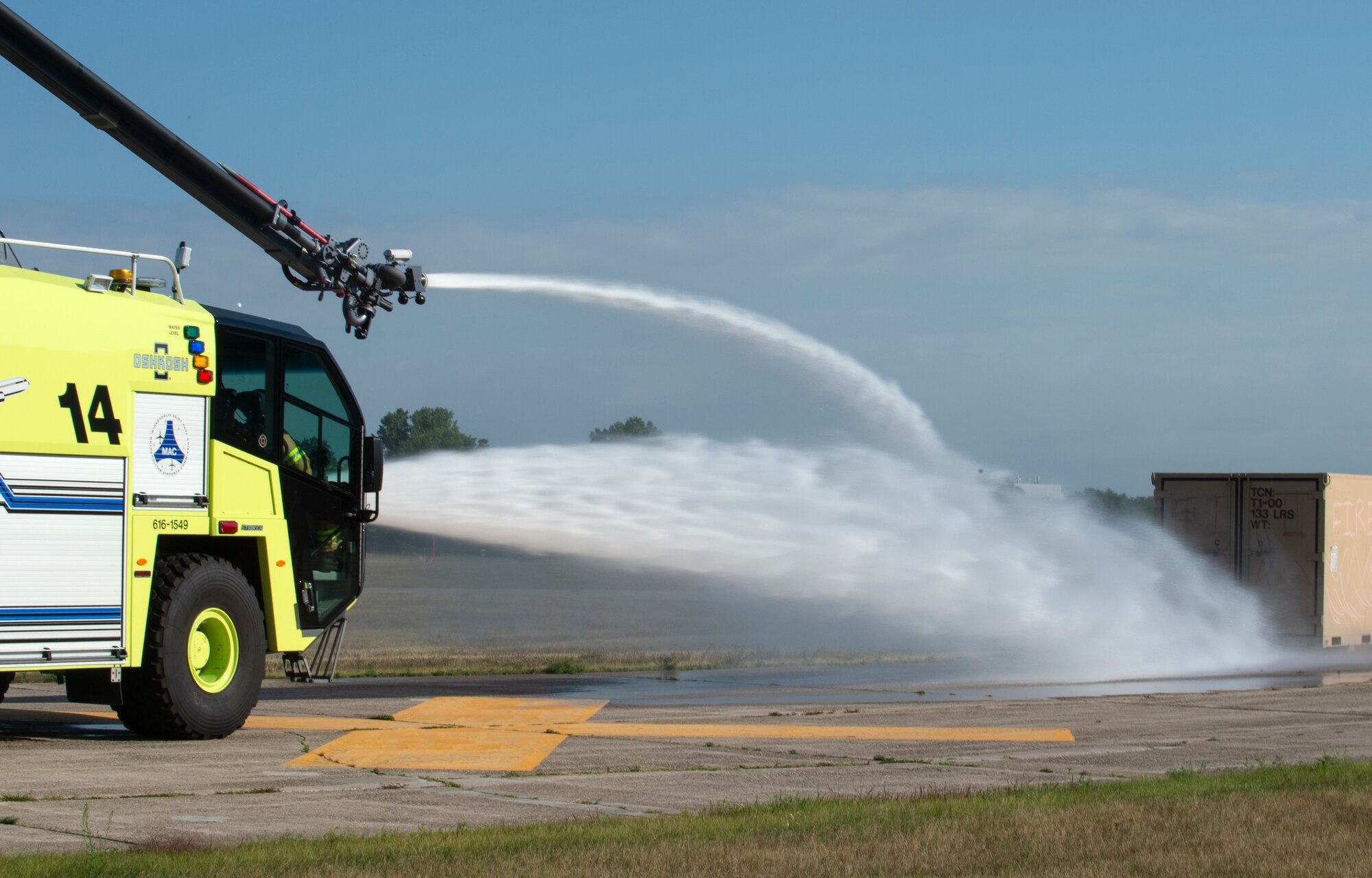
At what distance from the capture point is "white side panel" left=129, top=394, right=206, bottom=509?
12.1 metres

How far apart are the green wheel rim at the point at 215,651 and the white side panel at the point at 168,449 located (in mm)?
1118

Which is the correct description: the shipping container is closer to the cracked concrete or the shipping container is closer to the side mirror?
the cracked concrete

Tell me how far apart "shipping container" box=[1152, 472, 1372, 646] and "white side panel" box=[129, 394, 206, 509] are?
19001 mm

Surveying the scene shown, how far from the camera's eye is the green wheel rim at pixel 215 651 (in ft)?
41.8

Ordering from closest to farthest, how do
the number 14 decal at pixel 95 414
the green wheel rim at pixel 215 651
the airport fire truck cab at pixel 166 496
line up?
the airport fire truck cab at pixel 166 496, the number 14 decal at pixel 95 414, the green wheel rim at pixel 215 651

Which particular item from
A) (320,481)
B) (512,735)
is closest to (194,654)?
(320,481)

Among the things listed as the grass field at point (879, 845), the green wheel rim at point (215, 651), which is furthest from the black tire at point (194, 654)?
the grass field at point (879, 845)

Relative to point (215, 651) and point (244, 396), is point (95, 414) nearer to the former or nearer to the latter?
point (244, 396)

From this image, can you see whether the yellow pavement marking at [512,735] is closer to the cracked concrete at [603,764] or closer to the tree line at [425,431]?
the cracked concrete at [603,764]

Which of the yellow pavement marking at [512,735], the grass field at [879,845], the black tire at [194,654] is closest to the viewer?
the grass field at [879,845]

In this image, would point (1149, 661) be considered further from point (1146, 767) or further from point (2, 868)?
point (2, 868)

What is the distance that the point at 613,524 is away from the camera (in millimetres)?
26219

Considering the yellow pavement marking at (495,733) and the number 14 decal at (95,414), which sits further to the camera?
the yellow pavement marking at (495,733)

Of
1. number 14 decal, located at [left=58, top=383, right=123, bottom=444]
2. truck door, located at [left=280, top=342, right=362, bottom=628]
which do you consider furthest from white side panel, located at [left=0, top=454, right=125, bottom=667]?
truck door, located at [left=280, top=342, right=362, bottom=628]
